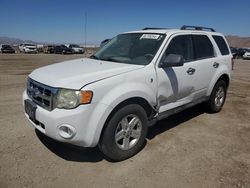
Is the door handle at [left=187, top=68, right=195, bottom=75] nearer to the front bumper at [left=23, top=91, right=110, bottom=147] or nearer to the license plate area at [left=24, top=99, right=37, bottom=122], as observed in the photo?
the front bumper at [left=23, top=91, right=110, bottom=147]

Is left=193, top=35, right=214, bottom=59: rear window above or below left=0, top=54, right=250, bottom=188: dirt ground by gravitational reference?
above

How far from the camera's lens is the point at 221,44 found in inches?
226

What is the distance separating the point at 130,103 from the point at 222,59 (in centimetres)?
306

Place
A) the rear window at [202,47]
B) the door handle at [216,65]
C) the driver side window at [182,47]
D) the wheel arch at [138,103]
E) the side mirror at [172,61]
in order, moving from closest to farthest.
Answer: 1. the wheel arch at [138,103]
2. the side mirror at [172,61]
3. the driver side window at [182,47]
4. the rear window at [202,47]
5. the door handle at [216,65]

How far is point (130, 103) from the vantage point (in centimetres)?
355

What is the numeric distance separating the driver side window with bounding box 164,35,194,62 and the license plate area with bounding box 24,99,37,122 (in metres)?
2.19

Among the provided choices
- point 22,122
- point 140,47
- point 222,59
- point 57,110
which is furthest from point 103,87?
point 222,59

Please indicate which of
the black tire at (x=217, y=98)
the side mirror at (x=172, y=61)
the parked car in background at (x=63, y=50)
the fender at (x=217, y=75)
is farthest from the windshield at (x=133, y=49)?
the parked car in background at (x=63, y=50)

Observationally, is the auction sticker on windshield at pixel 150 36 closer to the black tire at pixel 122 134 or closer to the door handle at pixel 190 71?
the door handle at pixel 190 71

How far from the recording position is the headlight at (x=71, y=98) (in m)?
3.02

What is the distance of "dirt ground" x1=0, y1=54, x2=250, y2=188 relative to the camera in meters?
3.10

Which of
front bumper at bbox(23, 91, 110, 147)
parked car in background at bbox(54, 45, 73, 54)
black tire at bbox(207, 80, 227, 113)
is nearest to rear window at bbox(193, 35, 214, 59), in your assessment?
black tire at bbox(207, 80, 227, 113)

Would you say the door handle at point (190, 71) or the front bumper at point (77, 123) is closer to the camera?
the front bumper at point (77, 123)

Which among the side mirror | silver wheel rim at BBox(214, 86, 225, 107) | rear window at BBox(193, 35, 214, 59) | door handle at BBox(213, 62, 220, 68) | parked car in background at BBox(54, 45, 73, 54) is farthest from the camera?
parked car in background at BBox(54, 45, 73, 54)
